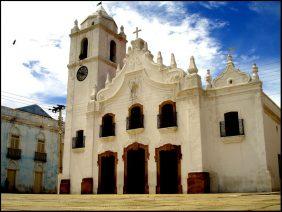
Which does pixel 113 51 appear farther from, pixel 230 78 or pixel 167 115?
pixel 230 78

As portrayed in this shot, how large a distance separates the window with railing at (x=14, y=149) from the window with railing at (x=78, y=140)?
8.47 metres

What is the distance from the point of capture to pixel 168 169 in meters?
18.6

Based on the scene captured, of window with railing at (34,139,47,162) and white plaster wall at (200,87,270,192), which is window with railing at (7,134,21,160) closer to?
window with railing at (34,139,47,162)

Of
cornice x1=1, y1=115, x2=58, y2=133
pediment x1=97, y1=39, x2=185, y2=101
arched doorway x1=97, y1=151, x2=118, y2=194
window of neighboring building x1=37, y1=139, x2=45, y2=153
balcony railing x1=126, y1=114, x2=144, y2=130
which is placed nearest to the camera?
pediment x1=97, y1=39, x2=185, y2=101

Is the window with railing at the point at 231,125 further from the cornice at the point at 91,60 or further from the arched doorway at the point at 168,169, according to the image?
the cornice at the point at 91,60

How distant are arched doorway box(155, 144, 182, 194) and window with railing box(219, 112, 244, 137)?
2602 millimetres

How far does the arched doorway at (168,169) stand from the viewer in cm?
1817

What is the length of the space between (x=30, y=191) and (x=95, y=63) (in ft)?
45.6

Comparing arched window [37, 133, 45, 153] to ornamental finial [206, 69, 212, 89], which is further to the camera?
arched window [37, 133, 45, 153]

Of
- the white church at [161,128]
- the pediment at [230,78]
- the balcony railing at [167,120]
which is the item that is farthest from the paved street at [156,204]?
the balcony railing at [167,120]

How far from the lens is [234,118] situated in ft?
57.6

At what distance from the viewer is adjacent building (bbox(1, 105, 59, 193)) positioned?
Result: 1124 inches

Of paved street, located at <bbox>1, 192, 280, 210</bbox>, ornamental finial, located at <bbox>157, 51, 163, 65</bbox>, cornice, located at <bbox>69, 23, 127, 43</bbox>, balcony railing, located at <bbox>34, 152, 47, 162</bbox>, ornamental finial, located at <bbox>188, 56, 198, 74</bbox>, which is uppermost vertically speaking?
cornice, located at <bbox>69, 23, 127, 43</bbox>

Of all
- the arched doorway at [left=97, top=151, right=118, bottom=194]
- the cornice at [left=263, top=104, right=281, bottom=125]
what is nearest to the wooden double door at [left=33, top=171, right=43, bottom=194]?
the arched doorway at [left=97, top=151, right=118, bottom=194]
